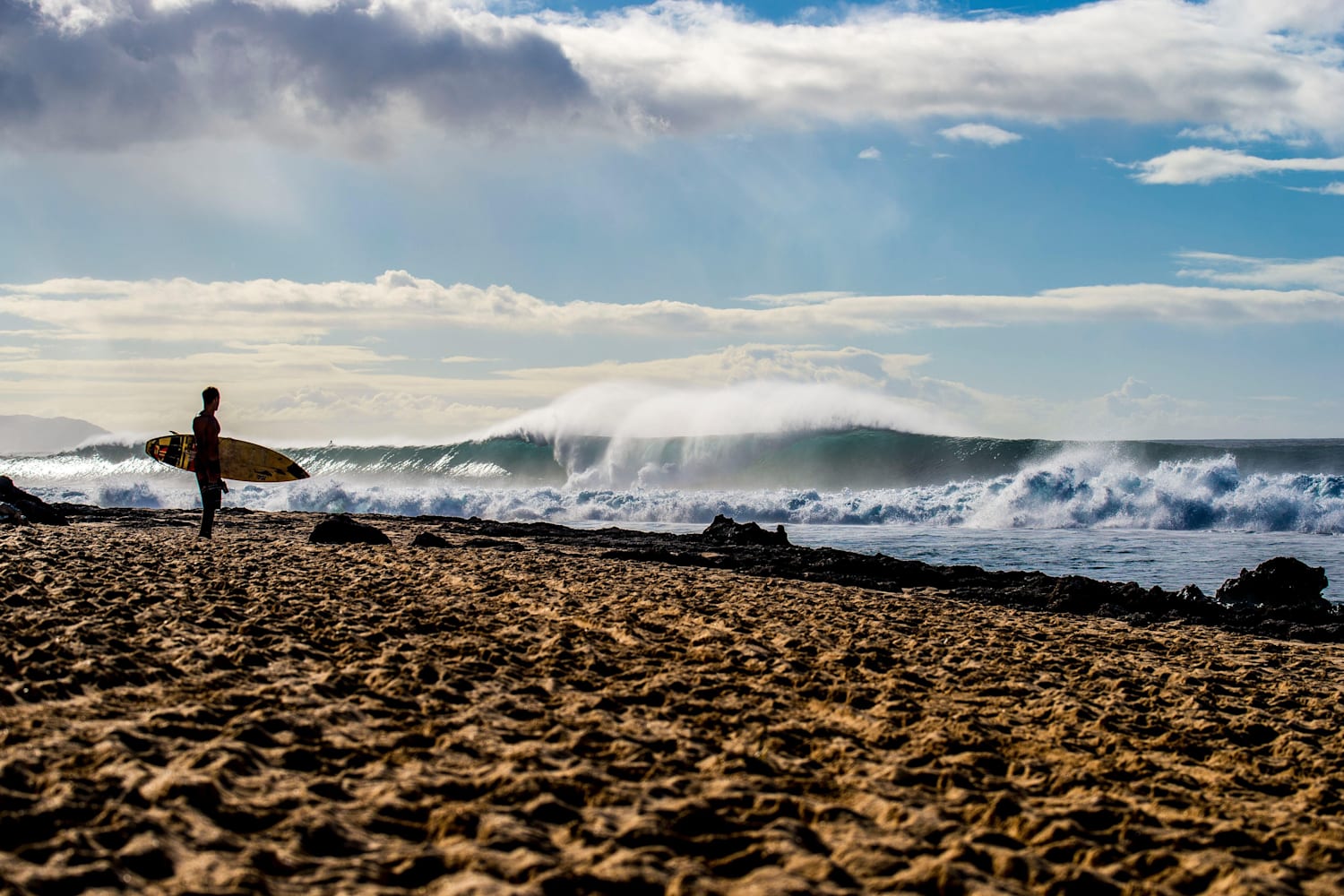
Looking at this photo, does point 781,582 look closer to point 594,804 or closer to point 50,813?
point 594,804

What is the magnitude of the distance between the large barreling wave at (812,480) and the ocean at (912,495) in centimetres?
6

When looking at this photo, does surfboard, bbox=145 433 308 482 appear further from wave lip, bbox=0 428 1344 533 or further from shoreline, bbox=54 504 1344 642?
wave lip, bbox=0 428 1344 533

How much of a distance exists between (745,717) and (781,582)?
569cm

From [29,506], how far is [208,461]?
177 inches

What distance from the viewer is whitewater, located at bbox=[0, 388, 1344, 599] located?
1698 cm

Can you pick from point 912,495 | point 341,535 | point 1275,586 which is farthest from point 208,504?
point 912,495

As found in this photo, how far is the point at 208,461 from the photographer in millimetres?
10734

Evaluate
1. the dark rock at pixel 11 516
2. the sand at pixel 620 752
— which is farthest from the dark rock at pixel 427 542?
the dark rock at pixel 11 516

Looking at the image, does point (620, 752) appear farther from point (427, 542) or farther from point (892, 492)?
point (892, 492)

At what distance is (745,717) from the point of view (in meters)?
4.30

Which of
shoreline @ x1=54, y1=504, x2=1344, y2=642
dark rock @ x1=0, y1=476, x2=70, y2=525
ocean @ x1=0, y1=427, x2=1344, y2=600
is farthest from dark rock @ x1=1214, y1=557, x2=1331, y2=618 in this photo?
dark rock @ x1=0, y1=476, x2=70, y2=525

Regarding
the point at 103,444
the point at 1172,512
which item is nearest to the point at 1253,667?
the point at 1172,512

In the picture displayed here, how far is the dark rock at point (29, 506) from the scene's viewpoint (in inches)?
519

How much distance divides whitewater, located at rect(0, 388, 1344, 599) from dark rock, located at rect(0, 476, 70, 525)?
1027 cm
